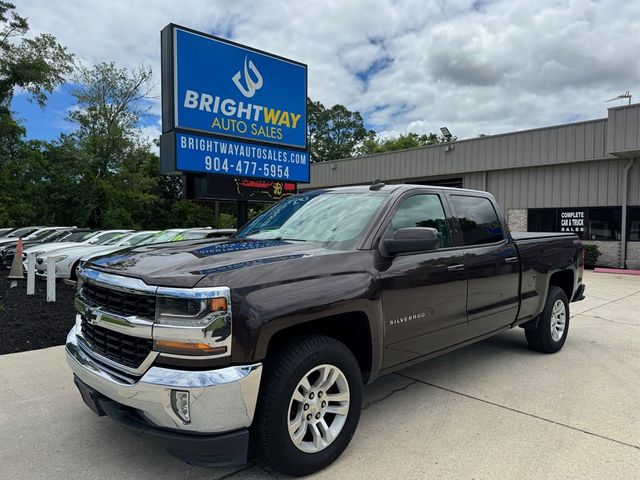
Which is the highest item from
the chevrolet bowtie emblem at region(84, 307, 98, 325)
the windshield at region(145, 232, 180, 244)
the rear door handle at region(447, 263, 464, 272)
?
the windshield at region(145, 232, 180, 244)

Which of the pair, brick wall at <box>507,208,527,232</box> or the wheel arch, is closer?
the wheel arch

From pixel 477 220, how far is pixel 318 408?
8.52ft

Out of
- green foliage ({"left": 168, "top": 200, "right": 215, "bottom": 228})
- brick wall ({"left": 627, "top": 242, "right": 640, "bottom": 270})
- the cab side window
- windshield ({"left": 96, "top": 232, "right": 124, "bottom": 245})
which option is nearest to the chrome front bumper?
the cab side window

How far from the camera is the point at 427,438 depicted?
11.0 feet

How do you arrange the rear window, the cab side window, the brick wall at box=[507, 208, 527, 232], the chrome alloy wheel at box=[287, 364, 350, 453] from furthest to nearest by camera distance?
the brick wall at box=[507, 208, 527, 232] < the rear window < the cab side window < the chrome alloy wheel at box=[287, 364, 350, 453]

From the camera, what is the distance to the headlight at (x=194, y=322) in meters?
2.43

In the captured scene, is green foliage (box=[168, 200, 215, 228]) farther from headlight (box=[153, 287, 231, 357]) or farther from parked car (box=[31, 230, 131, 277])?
headlight (box=[153, 287, 231, 357])

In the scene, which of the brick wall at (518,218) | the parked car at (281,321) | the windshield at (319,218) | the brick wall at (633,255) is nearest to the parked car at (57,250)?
the windshield at (319,218)

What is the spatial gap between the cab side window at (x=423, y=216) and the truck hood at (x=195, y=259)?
2.54ft

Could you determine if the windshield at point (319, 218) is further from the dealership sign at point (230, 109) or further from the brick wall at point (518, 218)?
the brick wall at point (518, 218)

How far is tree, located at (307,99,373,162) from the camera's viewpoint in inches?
2682

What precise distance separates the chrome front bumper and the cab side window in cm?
169

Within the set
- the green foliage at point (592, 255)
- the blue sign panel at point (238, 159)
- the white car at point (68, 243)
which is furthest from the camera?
the green foliage at point (592, 255)

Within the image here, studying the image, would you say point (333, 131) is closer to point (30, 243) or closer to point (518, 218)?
point (518, 218)
